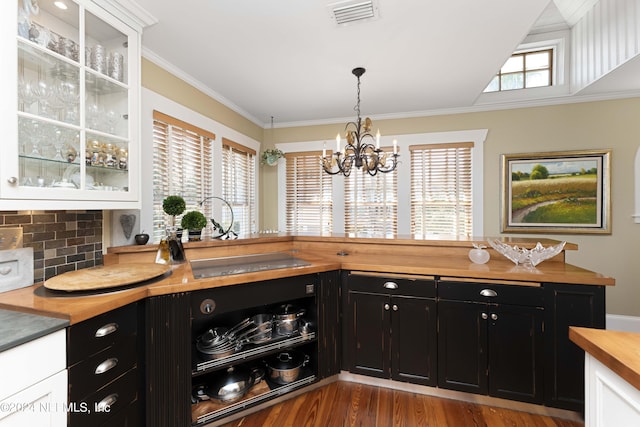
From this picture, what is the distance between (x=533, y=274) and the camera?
1757 mm

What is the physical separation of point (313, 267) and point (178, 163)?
71.4 inches

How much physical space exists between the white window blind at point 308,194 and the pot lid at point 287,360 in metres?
2.37

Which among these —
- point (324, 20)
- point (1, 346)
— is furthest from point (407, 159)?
point (1, 346)

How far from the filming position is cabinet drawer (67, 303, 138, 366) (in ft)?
3.59

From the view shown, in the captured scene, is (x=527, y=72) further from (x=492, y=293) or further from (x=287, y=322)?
(x=287, y=322)

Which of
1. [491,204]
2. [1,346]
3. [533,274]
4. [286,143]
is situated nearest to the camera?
[1,346]

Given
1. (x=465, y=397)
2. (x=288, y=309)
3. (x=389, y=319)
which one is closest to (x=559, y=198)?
(x=465, y=397)

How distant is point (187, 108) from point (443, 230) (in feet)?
11.5

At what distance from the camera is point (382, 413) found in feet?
5.95

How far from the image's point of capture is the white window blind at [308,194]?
14.5 feet

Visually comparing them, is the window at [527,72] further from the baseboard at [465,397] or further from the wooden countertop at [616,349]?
the wooden countertop at [616,349]

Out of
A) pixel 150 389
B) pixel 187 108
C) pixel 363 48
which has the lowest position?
pixel 150 389

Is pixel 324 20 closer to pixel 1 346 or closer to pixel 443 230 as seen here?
pixel 1 346

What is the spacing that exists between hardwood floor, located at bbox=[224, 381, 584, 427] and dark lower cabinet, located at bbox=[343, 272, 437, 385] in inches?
5.5
